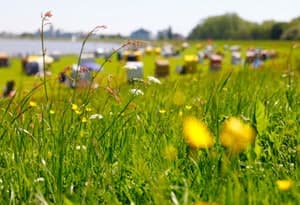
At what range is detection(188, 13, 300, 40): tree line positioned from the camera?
101 meters

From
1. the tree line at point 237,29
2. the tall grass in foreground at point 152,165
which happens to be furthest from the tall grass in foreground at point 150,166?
the tree line at point 237,29

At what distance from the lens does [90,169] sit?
5.80 ft

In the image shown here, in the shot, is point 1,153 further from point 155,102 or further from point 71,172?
point 155,102

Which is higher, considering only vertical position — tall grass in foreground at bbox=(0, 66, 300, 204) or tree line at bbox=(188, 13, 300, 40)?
tall grass in foreground at bbox=(0, 66, 300, 204)

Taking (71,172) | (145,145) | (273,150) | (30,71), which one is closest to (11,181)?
(71,172)

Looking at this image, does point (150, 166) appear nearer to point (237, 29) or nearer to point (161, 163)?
point (161, 163)

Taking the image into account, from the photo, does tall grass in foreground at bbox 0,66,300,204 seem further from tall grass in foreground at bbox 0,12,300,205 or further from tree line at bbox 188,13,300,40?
tree line at bbox 188,13,300,40

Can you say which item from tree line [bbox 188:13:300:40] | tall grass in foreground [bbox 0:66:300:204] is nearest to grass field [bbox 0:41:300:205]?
tall grass in foreground [bbox 0:66:300:204]

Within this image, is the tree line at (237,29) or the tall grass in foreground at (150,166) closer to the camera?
the tall grass in foreground at (150,166)

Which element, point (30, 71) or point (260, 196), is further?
point (30, 71)

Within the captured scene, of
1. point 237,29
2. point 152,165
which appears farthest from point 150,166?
point 237,29

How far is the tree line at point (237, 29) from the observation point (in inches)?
3982

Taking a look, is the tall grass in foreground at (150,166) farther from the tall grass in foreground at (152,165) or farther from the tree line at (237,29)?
the tree line at (237,29)

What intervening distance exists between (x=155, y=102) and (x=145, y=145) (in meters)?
1.13
